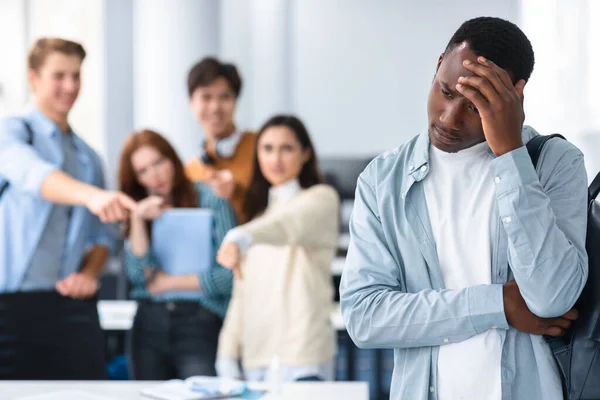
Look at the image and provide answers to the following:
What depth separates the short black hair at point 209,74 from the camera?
11.7 ft

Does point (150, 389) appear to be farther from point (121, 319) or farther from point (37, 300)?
point (121, 319)

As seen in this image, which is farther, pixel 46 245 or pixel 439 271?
pixel 46 245

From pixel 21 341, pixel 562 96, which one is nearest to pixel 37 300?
pixel 21 341

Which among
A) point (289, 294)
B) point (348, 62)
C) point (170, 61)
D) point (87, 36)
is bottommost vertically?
point (289, 294)

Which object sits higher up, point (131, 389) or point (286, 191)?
point (286, 191)

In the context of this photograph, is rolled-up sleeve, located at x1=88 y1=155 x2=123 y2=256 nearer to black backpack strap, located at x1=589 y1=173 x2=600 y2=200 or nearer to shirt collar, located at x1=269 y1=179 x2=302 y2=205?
shirt collar, located at x1=269 y1=179 x2=302 y2=205

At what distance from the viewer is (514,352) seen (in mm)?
1360

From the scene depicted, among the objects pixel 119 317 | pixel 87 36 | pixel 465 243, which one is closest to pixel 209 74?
pixel 119 317

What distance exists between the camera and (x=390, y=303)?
142cm

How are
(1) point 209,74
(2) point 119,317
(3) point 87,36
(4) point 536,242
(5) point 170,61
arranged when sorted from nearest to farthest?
(4) point 536,242, (1) point 209,74, (2) point 119,317, (5) point 170,61, (3) point 87,36

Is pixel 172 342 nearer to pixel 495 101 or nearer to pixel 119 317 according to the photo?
pixel 119 317

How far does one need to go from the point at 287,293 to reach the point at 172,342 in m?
0.46

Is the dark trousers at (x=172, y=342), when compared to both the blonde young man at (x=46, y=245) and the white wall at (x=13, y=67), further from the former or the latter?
the white wall at (x=13, y=67)

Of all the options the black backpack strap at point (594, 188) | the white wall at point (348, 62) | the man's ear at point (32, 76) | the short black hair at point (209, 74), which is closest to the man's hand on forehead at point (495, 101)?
the black backpack strap at point (594, 188)
